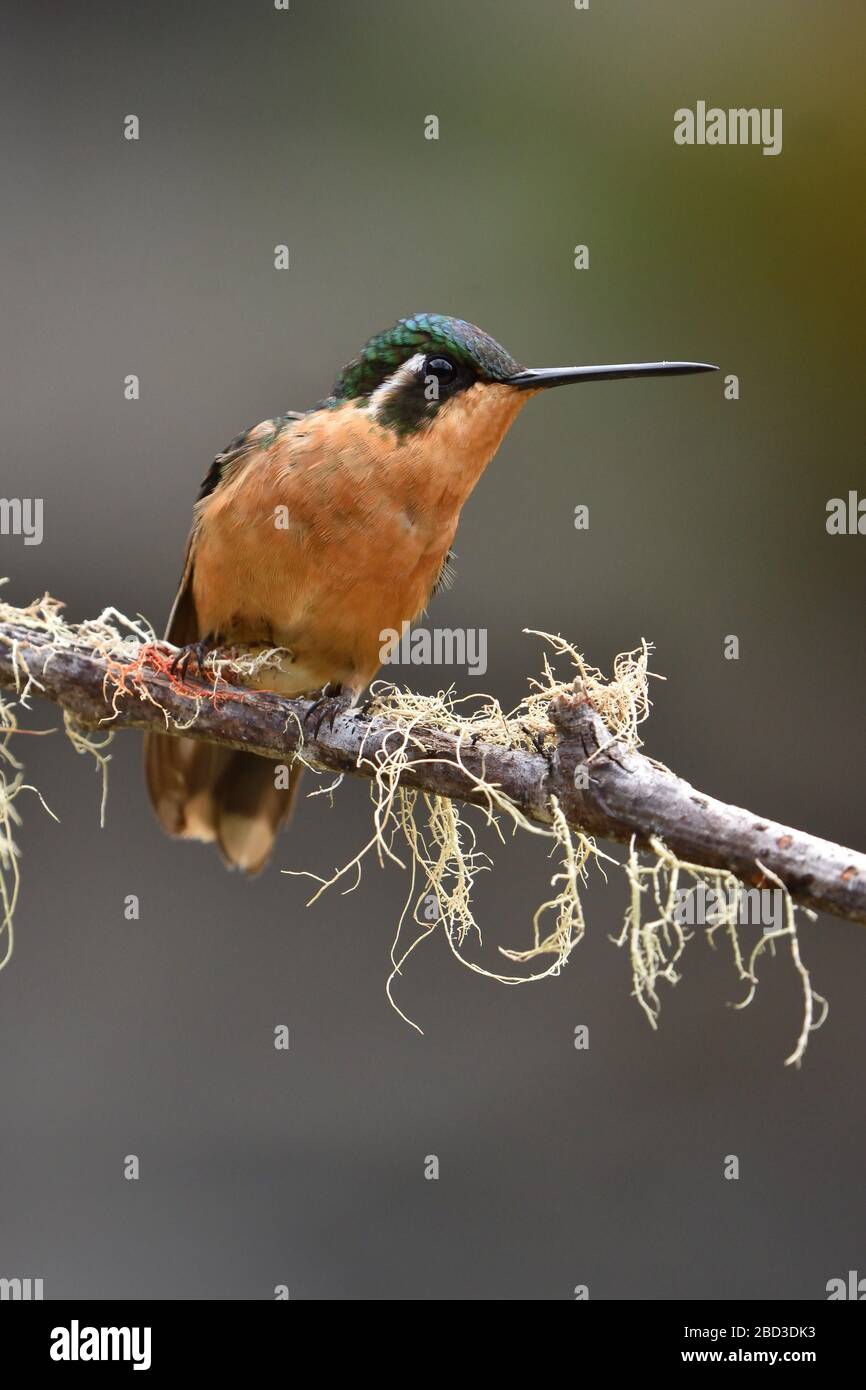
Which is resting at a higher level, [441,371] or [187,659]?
[441,371]

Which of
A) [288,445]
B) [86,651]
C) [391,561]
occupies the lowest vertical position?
[86,651]

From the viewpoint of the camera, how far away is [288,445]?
2.18 m

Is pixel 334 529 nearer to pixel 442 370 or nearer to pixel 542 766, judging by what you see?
pixel 442 370

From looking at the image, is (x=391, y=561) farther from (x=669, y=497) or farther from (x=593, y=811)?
(x=669, y=497)

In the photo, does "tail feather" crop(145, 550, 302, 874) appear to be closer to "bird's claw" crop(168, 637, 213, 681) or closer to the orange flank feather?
the orange flank feather

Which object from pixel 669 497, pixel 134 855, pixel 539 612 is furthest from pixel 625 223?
pixel 134 855

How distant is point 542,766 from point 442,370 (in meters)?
0.80

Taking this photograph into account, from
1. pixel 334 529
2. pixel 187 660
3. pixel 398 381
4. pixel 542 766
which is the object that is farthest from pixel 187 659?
pixel 542 766

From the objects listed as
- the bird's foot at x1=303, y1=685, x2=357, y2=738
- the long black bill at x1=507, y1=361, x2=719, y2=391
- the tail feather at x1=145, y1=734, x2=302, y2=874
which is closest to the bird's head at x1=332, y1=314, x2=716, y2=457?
the long black bill at x1=507, y1=361, x2=719, y2=391

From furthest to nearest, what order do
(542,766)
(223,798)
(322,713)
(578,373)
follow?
(223,798) → (578,373) → (322,713) → (542,766)

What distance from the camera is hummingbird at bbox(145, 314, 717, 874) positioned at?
2.10m

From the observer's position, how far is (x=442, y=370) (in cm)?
211

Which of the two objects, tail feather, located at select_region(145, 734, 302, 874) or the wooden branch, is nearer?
the wooden branch

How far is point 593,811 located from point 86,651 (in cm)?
89
